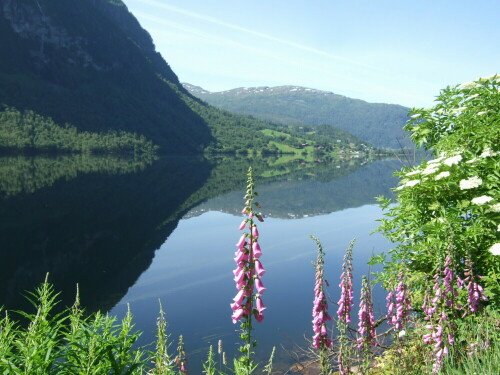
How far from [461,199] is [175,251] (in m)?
26.2

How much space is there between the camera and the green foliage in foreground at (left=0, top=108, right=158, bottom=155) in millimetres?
143875

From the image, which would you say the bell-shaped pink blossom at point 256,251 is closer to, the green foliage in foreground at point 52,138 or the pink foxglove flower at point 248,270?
the pink foxglove flower at point 248,270

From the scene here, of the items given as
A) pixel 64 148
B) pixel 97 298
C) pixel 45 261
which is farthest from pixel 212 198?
pixel 64 148

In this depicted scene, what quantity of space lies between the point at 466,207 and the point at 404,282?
7.02 feet

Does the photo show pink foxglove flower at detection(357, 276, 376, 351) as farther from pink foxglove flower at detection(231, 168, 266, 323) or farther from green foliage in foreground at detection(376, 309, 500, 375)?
pink foxglove flower at detection(231, 168, 266, 323)

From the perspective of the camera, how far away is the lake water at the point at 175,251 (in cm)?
1892

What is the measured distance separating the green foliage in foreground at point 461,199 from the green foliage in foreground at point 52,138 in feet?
497

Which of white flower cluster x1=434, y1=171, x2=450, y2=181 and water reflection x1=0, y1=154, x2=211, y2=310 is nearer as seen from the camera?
white flower cluster x1=434, y1=171, x2=450, y2=181

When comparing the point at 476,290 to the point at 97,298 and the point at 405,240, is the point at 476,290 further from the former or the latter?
the point at 97,298

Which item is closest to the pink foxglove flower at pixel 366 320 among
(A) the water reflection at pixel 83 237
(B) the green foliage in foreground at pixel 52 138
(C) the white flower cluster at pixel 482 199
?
(C) the white flower cluster at pixel 482 199

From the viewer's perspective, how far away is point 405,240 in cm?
887

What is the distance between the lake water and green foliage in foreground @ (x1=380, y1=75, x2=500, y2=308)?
3576 millimetres

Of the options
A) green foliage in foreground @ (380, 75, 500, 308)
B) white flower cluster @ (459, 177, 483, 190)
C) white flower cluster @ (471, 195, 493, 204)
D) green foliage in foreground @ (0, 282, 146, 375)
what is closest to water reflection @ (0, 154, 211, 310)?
green foliage in foreground @ (0, 282, 146, 375)

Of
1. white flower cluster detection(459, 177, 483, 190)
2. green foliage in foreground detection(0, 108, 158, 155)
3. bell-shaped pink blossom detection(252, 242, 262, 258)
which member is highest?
green foliage in foreground detection(0, 108, 158, 155)
